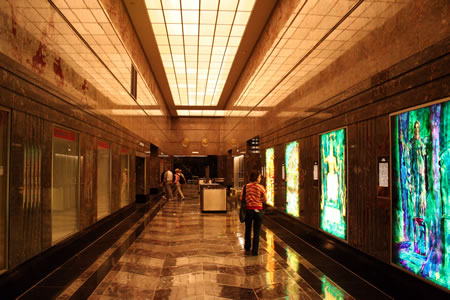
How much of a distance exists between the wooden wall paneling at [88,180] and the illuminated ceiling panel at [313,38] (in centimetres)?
532

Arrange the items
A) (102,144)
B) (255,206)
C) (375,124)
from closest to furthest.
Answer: (375,124) → (255,206) → (102,144)

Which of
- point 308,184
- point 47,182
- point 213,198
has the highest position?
point 47,182

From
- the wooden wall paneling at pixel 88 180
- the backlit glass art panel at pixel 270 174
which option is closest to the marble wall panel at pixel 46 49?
the wooden wall paneling at pixel 88 180

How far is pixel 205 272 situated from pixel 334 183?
302 centimetres

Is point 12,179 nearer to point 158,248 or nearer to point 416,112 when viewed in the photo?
point 158,248

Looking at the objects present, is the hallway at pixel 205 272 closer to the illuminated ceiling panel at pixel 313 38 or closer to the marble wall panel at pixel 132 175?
the illuminated ceiling panel at pixel 313 38

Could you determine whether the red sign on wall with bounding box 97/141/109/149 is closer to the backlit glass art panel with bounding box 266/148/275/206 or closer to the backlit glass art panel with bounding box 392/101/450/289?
the backlit glass art panel with bounding box 266/148/275/206

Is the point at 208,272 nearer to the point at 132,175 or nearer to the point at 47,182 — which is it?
the point at 47,182

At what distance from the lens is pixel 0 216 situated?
13.2 feet

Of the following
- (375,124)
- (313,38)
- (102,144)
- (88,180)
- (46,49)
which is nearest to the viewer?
(375,124)

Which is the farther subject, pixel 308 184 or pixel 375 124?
pixel 308 184

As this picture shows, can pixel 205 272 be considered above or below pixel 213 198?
below

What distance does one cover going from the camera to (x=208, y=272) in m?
5.30

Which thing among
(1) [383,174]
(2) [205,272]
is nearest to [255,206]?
(2) [205,272]
